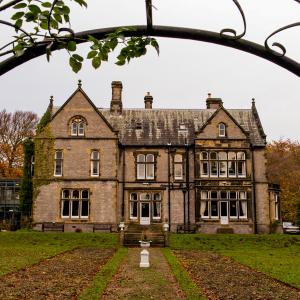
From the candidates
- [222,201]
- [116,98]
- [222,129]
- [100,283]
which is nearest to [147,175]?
[222,201]

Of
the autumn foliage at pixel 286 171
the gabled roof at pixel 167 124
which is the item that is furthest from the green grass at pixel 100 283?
the autumn foliage at pixel 286 171

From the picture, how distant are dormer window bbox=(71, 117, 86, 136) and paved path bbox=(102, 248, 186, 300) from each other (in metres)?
20.0

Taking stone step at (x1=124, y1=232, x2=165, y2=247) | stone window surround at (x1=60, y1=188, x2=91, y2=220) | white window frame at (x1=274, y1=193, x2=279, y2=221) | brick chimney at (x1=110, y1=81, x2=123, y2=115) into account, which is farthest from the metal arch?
brick chimney at (x1=110, y1=81, x2=123, y2=115)

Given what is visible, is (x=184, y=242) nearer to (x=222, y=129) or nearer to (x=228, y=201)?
(x=228, y=201)

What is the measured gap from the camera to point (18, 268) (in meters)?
15.3

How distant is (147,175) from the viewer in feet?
119

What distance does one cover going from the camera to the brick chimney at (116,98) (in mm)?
39625

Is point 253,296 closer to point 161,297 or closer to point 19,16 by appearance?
point 161,297

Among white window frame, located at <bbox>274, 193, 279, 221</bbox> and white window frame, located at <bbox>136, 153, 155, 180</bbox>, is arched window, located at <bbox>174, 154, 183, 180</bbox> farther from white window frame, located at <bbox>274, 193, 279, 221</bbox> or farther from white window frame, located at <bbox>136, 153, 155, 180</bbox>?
white window frame, located at <bbox>274, 193, 279, 221</bbox>

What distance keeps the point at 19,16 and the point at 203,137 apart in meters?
33.3

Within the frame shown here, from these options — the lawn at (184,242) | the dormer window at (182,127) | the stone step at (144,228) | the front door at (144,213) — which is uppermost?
the dormer window at (182,127)

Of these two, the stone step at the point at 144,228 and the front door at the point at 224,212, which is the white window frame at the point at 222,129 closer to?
the front door at the point at 224,212

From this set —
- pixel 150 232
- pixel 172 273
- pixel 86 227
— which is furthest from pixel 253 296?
pixel 86 227

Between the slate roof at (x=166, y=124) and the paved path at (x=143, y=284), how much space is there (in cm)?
2090
